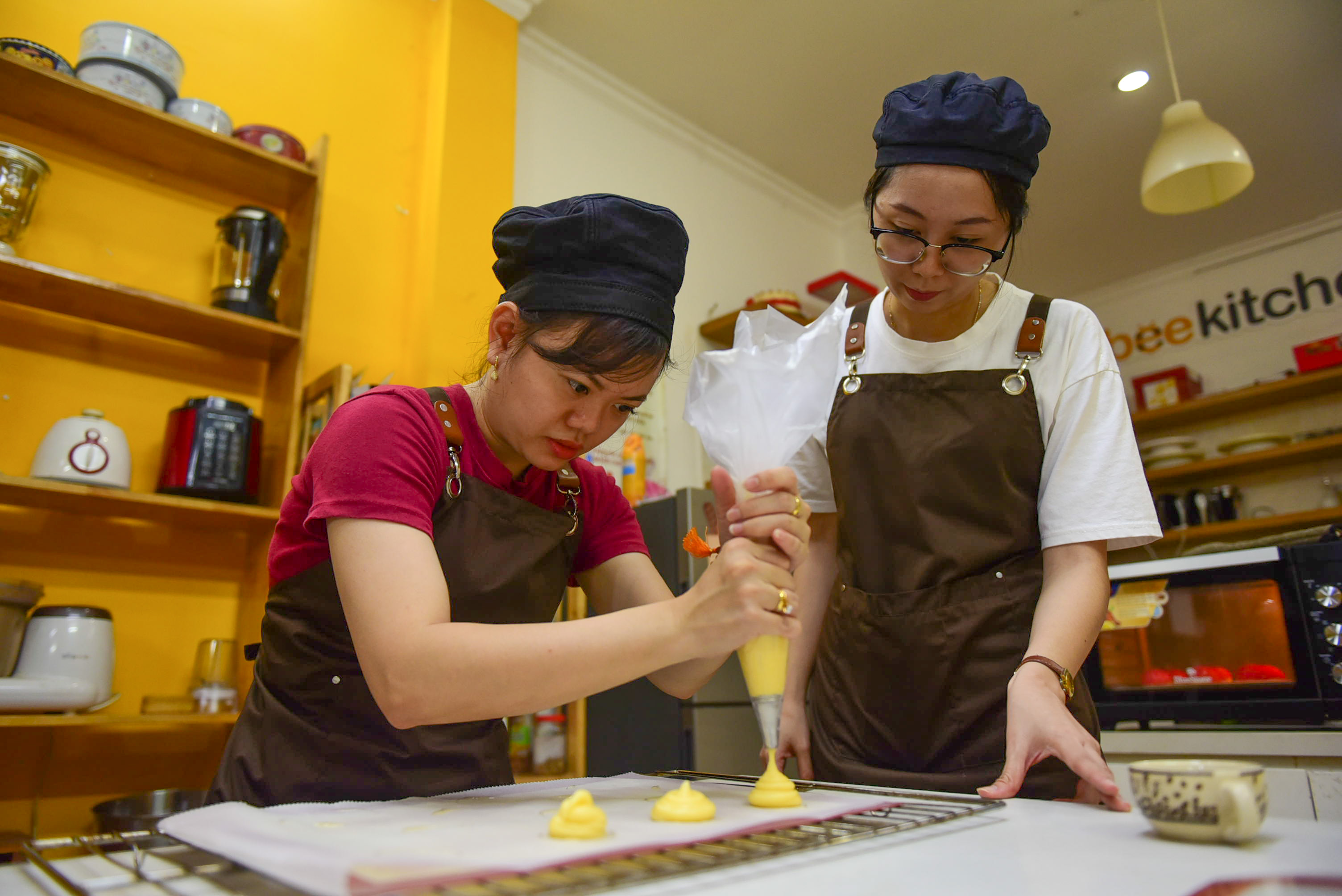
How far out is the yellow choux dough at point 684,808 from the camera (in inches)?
30.1

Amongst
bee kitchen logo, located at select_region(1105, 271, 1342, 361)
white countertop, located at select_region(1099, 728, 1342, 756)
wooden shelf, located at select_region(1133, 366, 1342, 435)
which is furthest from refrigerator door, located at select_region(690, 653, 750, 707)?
bee kitchen logo, located at select_region(1105, 271, 1342, 361)

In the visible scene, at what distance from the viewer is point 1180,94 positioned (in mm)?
3883

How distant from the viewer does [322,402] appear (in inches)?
94.2

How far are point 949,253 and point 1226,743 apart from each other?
2161 millimetres

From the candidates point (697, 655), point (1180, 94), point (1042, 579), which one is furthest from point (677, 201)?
point (697, 655)

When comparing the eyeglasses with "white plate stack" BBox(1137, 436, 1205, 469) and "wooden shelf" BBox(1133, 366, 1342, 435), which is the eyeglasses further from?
"white plate stack" BBox(1137, 436, 1205, 469)

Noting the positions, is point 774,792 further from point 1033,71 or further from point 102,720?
point 1033,71

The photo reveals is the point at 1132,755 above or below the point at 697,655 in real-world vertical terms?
below

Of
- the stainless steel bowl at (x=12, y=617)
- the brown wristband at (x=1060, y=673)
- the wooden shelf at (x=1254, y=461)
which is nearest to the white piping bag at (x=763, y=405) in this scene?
the brown wristband at (x=1060, y=673)

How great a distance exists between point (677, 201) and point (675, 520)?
1839mm

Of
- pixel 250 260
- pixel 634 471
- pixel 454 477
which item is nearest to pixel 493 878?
pixel 454 477

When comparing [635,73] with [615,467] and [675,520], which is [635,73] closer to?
[615,467]

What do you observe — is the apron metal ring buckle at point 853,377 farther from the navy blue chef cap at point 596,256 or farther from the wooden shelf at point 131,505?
the wooden shelf at point 131,505

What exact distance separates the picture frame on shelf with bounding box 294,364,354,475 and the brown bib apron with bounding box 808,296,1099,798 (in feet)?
4.92
